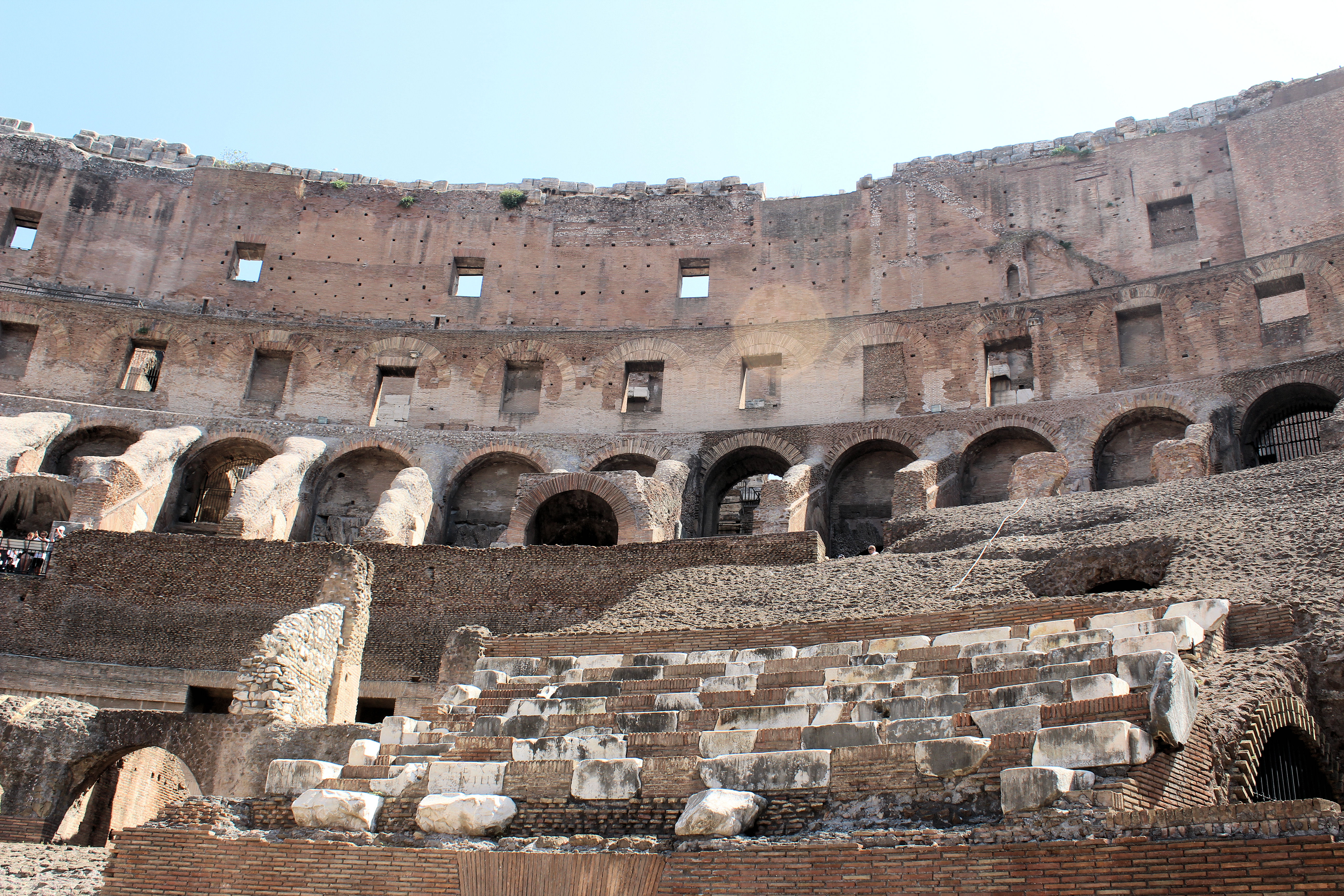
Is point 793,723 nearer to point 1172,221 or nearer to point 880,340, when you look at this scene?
point 880,340

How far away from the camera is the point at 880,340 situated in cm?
2564

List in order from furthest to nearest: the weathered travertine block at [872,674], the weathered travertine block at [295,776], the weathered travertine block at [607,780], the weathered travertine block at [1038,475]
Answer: the weathered travertine block at [1038,475] → the weathered travertine block at [872,674] → the weathered travertine block at [295,776] → the weathered travertine block at [607,780]

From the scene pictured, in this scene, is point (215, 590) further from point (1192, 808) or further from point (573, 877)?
point (1192, 808)

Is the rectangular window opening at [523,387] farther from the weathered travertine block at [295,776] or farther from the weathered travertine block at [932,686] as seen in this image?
the weathered travertine block at [932,686]

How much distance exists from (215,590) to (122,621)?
58.0 inches

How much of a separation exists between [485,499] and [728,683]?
15.5 m

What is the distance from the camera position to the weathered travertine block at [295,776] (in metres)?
9.52

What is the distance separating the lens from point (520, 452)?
25031 mm

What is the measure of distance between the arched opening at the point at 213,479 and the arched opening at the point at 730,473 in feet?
31.0

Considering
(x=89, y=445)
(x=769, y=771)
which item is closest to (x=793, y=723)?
(x=769, y=771)

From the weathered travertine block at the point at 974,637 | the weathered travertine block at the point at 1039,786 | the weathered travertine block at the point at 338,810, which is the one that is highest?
the weathered travertine block at the point at 974,637

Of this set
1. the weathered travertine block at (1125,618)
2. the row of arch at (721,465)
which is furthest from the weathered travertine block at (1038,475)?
the weathered travertine block at (1125,618)

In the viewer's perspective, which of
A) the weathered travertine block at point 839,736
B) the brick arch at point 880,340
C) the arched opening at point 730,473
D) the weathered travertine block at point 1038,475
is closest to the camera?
the weathered travertine block at point 839,736

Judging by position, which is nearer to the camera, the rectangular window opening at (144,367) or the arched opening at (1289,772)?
the arched opening at (1289,772)
